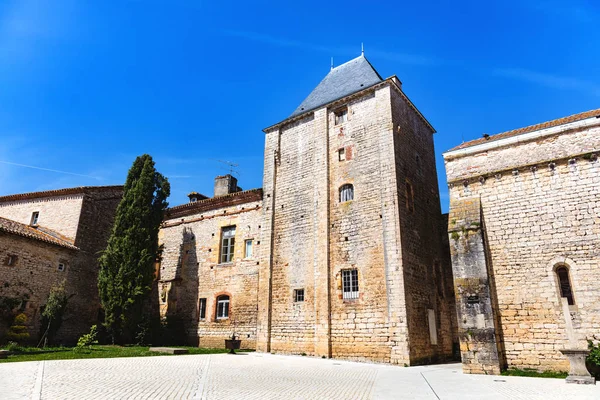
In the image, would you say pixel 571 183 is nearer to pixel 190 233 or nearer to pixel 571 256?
pixel 571 256

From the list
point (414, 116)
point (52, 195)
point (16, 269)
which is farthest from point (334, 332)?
point (52, 195)

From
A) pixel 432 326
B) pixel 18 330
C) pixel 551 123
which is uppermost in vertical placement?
pixel 551 123

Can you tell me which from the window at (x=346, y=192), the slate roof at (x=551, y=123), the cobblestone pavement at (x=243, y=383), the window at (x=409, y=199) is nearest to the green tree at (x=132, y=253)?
the cobblestone pavement at (x=243, y=383)

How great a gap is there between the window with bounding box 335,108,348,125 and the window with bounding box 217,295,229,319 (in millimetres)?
9407

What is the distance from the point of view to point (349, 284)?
1404cm

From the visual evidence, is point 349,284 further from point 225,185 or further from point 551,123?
point 225,185

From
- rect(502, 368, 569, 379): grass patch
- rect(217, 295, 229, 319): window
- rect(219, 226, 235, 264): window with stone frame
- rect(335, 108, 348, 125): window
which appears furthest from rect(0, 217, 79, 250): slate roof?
rect(502, 368, 569, 379): grass patch

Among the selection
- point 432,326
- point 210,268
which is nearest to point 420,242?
point 432,326

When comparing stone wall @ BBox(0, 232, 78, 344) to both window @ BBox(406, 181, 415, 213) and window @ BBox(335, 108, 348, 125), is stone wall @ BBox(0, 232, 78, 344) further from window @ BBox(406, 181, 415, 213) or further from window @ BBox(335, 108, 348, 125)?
window @ BBox(406, 181, 415, 213)

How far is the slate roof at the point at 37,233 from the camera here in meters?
16.3

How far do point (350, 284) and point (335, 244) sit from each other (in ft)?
5.33

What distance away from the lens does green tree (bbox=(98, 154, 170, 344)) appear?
55.7 ft

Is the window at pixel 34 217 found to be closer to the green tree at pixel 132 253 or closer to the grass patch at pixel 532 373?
the green tree at pixel 132 253

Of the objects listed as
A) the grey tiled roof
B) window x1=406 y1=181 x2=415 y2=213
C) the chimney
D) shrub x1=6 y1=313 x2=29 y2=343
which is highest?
the grey tiled roof
